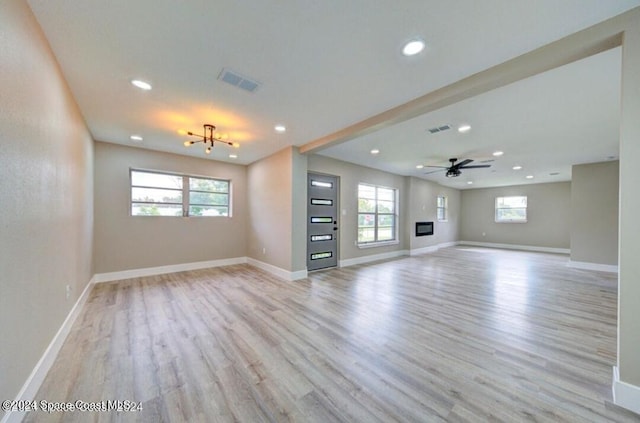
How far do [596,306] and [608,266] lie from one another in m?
3.80

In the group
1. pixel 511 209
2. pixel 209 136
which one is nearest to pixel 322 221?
pixel 209 136

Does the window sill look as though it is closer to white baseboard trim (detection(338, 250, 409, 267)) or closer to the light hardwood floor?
white baseboard trim (detection(338, 250, 409, 267))

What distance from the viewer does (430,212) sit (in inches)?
358

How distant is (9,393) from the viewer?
137 cm

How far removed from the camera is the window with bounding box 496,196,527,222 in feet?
31.6

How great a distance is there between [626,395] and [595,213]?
6.64 meters

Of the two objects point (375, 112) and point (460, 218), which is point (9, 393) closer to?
point (375, 112)

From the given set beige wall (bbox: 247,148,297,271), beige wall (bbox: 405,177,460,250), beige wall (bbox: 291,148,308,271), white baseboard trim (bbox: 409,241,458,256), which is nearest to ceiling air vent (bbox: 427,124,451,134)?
beige wall (bbox: 291,148,308,271)

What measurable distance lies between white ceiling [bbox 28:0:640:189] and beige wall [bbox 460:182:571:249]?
6.21 metres

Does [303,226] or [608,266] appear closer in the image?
[303,226]

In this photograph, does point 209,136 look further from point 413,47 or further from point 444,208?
point 444,208

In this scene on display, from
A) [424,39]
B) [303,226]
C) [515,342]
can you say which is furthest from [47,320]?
[515,342]

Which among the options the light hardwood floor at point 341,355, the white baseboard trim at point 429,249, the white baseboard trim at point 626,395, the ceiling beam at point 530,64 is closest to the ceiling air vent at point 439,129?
the ceiling beam at point 530,64

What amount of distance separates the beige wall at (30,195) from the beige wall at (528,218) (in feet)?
43.0
